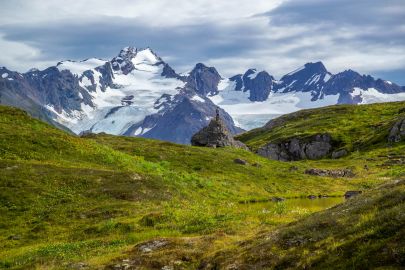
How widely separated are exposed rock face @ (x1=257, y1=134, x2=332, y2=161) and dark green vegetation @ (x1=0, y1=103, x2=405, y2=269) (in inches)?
2212

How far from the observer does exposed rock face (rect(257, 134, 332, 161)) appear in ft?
488

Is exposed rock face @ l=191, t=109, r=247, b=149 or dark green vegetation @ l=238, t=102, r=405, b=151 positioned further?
dark green vegetation @ l=238, t=102, r=405, b=151

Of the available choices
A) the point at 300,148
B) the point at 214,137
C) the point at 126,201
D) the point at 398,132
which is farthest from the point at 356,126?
the point at 126,201

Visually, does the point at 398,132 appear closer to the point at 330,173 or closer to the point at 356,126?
the point at 356,126

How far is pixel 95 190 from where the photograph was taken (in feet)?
157

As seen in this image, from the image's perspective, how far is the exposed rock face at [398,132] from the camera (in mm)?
127438

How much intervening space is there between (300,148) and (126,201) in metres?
111

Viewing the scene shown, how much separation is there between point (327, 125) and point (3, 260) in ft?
504

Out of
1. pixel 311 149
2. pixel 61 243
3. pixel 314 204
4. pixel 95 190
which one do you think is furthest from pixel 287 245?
pixel 311 149

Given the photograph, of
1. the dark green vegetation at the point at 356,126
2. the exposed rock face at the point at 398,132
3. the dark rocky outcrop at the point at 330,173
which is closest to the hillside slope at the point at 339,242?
the dark rocky outcrop at the point at 330,173

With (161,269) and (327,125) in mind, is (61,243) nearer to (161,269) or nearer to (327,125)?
(161,269)

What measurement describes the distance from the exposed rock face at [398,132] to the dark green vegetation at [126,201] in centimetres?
3985

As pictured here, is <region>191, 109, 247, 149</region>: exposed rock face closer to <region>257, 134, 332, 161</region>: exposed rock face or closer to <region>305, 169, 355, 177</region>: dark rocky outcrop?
<region>305, 169, 355, 177</region>: dark rocky outcrop

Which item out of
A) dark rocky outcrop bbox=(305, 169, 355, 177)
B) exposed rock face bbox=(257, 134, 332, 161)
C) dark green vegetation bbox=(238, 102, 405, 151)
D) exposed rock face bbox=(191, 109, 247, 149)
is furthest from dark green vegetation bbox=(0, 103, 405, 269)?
exposed rock face bbox=(257, 134, 332, 161)
